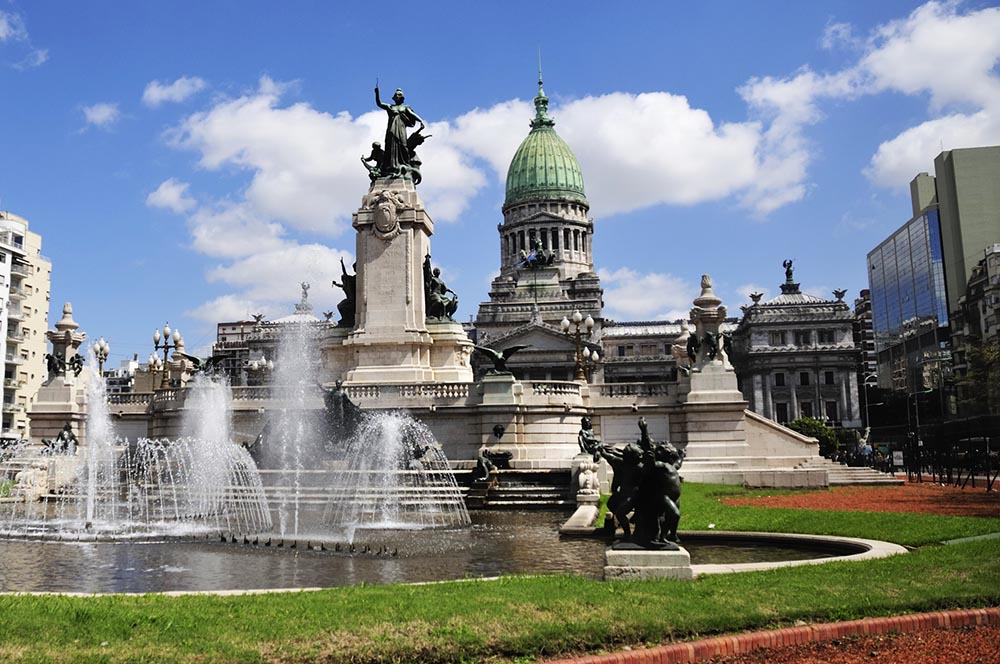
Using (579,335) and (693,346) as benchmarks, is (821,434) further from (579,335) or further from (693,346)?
(693,346)

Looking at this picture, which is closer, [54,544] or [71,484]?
[54,544]

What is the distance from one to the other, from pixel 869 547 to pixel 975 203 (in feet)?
267

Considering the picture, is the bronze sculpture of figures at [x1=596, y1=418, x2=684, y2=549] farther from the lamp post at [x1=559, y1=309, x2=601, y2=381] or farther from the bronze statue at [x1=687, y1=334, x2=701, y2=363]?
the lamp post at [x1=559, y1=309, x2=601, y2=381]

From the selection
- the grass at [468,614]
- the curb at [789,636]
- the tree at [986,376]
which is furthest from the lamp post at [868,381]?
the curb at [789,636]

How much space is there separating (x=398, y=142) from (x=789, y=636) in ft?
122

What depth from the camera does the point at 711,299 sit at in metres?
39.6

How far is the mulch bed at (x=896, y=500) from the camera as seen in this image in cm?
2294

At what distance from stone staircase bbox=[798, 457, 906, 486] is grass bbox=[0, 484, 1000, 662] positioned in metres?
25.8

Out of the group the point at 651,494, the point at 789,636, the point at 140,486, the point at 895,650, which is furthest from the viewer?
the point at 140,486

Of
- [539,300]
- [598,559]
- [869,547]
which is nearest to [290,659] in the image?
[598,559]

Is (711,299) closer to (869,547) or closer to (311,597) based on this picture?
(869,547)

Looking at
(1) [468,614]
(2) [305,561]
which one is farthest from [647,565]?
(2) [305,561]

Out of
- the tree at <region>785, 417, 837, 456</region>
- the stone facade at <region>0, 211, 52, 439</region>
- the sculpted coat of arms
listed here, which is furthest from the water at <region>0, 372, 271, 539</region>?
the tree at <region>785, 417, 837, 456</region>

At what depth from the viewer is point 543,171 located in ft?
430
